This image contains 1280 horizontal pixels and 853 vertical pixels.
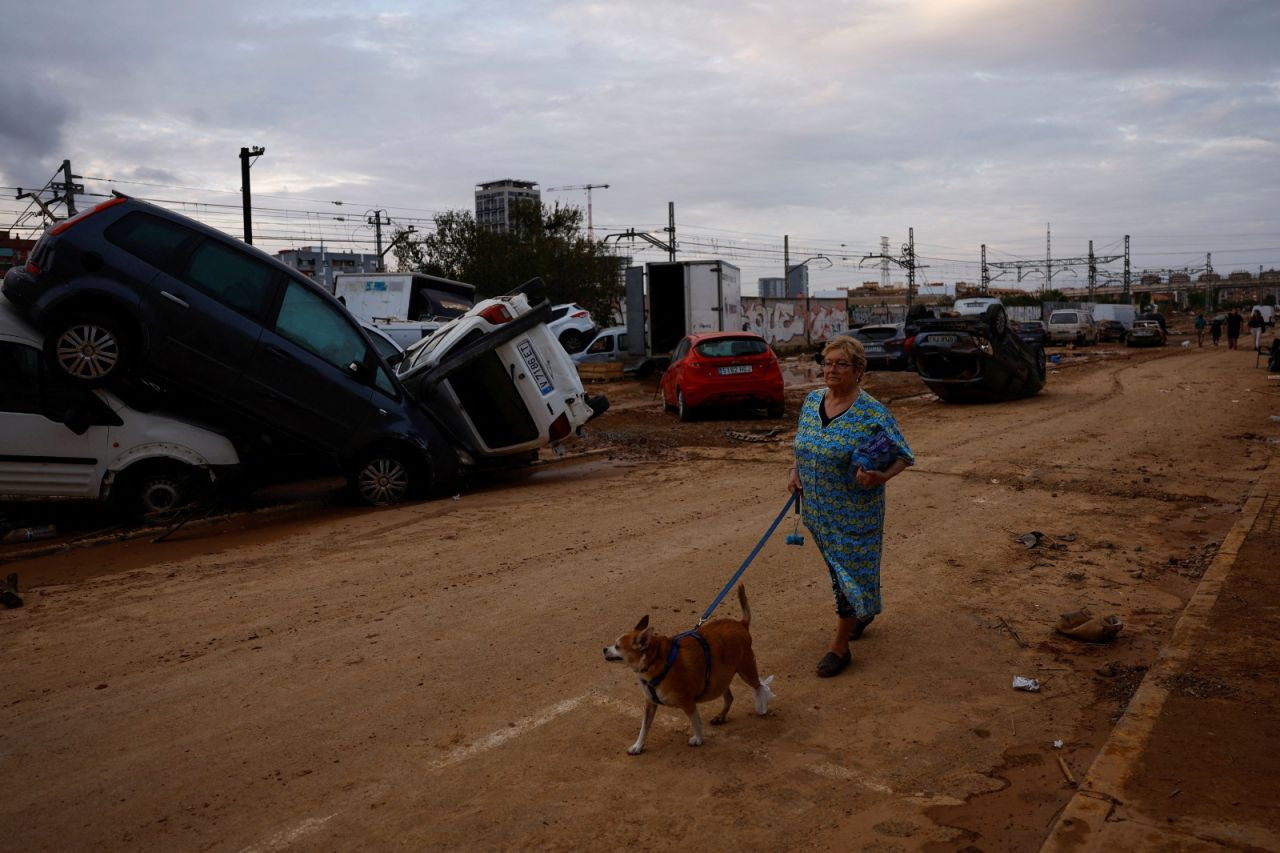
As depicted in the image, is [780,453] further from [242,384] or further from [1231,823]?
[1231,823]

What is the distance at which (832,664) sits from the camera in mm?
5277

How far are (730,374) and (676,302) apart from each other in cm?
1131

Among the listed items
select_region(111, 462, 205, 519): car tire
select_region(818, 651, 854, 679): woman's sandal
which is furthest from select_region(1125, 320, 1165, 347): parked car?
select_region(818, 651, 854, 679): woman's sandal

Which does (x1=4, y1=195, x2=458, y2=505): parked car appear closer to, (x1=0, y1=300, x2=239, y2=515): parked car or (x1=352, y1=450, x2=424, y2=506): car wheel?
(x1=352, y1=450, x2=424, y2=506): car wheel

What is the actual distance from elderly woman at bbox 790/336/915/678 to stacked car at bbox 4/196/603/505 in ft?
20.2

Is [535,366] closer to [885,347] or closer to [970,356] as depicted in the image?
[970,356]

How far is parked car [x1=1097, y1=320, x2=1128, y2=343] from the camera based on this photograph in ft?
167

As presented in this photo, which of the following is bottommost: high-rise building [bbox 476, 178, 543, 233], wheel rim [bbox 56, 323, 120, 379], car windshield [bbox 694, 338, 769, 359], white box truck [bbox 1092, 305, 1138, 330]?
car windshield [bbox 694, 338, 769, 359]

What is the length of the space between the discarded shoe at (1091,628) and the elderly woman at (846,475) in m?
1.34

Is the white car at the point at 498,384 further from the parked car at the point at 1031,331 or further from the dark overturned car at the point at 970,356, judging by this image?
the parked car at the point at 1031,331

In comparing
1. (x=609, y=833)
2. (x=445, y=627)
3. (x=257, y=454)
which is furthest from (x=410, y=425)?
(x=609, y=833)

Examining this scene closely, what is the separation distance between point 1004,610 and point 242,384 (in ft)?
23.3

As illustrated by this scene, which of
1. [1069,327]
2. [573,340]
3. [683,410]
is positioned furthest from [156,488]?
[1069,327]

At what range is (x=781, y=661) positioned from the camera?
18.1ft
